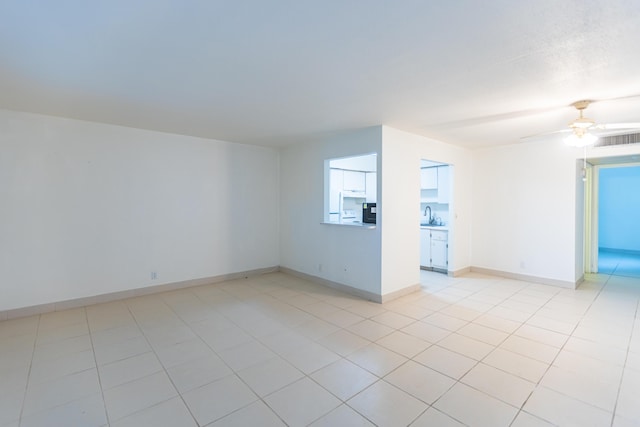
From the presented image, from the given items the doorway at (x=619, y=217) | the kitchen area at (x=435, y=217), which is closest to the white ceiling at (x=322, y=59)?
the kitchen area at (x=435, y=217)

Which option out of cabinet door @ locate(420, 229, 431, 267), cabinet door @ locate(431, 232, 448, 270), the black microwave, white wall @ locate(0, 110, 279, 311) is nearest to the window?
cabinet door @ locate(420, 229, 431, 267)

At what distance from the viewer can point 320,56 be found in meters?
2.16

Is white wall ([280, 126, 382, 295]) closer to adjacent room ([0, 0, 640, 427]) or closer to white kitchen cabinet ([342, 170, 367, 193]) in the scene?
adjacent room ([0, 0, 640, 427])

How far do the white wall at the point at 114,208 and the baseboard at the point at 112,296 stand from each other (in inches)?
2.8

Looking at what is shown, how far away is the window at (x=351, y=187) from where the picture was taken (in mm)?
6910

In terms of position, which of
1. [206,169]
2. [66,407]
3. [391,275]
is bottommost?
[66,407]

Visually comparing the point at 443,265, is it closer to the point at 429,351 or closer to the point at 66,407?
the point at 429,351

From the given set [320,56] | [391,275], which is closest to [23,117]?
[320,56]

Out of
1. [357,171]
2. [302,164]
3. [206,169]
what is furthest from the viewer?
[357,171]

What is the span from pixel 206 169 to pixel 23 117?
2.24 metres

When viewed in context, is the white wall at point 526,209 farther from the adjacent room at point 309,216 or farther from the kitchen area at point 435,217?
the kitchen area at point 435,217

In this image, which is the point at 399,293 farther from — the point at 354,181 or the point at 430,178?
the point at 354,181

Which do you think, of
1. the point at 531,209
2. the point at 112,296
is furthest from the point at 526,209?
the point at 112,296

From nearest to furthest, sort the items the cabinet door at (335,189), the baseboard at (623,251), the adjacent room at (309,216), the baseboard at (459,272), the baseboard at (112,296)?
the adjacent room at (309,216) → the baseboard at (112,296) → the baseboard at (459,272) → the cabinet door at (335,189) → the baseboard at (623,251)
